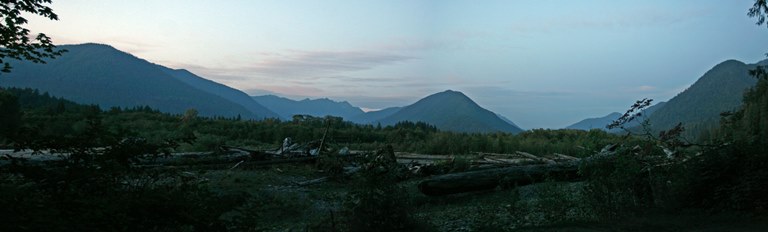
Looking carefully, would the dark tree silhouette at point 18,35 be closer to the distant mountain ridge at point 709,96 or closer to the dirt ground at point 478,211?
the dirt ground at point 478,211

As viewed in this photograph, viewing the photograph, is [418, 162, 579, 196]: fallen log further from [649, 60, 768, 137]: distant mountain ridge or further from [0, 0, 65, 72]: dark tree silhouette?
[649, 60, 768, 137]: distant mountain ridge

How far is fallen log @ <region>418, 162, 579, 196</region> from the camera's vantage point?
1158 centimetres

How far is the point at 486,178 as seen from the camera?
12.1 m

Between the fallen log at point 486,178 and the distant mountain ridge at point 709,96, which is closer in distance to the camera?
the fallen log at point 486,178

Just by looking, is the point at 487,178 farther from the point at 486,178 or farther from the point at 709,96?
the point at 709,96

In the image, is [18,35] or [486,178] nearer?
[18,35]

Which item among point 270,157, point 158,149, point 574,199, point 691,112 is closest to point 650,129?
point 574,199

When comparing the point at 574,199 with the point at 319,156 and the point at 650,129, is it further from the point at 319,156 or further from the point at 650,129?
the point at 319,156

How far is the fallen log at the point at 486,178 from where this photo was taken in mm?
11578

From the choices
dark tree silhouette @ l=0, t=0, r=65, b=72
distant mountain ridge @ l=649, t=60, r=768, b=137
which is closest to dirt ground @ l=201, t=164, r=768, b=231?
dark tree silhouette @ l=0, t=0, r=65, b=72

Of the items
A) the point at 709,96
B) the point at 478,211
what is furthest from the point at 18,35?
the point at 709,96

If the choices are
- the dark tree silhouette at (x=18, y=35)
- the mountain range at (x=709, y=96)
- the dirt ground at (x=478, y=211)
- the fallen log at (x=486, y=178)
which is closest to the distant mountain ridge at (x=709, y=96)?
the mountain range at (x=709, y=96)

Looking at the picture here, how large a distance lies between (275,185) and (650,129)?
9.66 meters

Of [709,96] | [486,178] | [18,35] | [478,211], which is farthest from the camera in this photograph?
[709,96]
